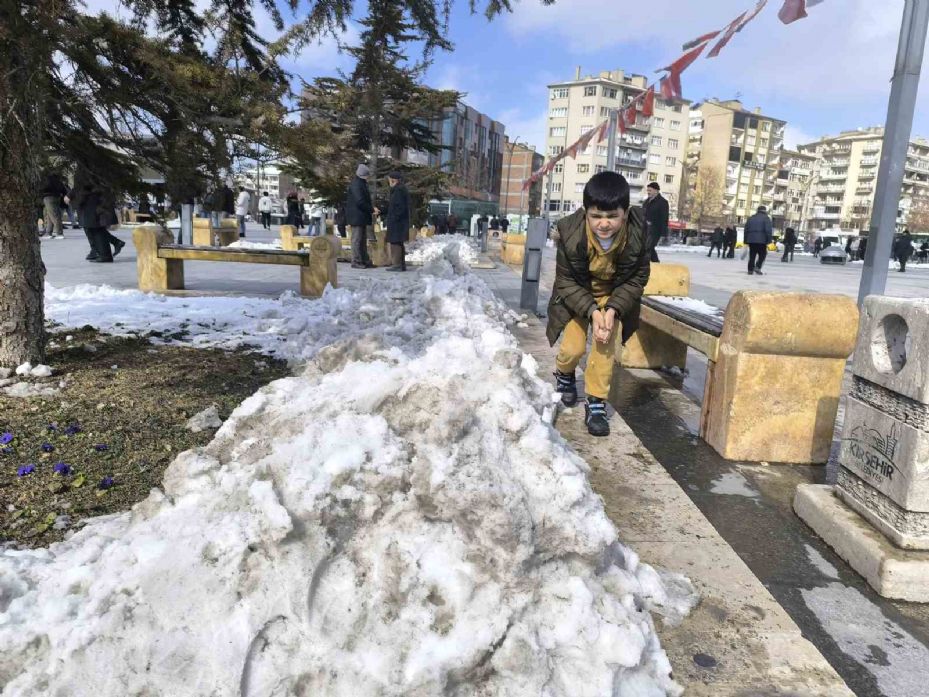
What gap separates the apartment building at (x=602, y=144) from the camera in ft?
303

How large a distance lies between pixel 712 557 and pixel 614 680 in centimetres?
93

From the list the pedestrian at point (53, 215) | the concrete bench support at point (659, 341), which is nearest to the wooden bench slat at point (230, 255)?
the concrete bench support at point (659, 341)

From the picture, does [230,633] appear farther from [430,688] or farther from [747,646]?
[747,646]

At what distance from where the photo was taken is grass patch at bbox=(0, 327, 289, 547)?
2574 millimetres

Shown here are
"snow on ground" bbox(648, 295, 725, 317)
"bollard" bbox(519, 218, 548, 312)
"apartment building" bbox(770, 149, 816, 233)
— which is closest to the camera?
"snow on ground" bbox(648, 295, 725, 317)

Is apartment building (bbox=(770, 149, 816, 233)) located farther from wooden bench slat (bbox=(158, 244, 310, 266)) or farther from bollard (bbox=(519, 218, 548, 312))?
wooden bench slat (bbox=(158, 244, 310, 266))

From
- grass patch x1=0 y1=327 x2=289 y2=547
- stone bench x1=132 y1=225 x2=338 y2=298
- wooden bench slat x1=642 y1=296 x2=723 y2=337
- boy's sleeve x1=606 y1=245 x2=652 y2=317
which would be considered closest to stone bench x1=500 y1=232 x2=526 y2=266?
stone bench x1=132 y1=225 x2=338 y2=298

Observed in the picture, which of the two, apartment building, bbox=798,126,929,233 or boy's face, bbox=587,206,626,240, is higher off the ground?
apartment building, bbox=798,126,929,233

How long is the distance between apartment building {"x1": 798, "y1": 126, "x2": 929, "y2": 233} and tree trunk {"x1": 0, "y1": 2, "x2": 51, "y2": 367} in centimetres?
13230

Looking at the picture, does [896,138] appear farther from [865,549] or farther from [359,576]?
[359,576]

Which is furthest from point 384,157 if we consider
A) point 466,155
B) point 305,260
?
point 466,155

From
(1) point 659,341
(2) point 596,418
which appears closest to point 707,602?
(2) point 596,418

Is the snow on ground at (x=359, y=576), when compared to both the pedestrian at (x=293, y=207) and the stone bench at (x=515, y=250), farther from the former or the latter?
the pedestrian at (x=293, y=207)

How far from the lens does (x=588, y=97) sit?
9381 centimetres
